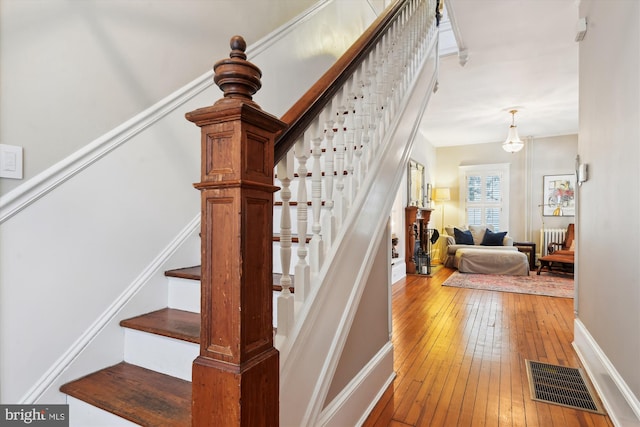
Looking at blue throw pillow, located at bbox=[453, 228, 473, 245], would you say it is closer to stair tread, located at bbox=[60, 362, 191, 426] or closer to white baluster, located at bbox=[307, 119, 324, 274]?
white baluster, located at bbox=[307, 119, 324, 274]

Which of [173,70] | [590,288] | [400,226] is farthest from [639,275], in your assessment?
[400,226]

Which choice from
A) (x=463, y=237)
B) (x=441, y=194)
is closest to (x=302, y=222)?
(x=463, y=237)

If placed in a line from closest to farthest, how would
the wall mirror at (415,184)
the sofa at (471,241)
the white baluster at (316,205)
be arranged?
the white baluster at (316,205), the wall mirror at (415,184), the sofa at (471,241)

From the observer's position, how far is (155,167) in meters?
1.80

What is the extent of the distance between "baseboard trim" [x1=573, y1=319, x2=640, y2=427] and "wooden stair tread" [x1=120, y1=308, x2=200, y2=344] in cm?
190

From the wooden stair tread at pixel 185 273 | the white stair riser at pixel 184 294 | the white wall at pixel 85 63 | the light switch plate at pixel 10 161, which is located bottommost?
the white stair riser at pixel 184 294

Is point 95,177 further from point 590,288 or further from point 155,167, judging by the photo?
point 590,288

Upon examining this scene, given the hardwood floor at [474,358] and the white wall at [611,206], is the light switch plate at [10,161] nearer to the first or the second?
the hardwood floor at [474,358]

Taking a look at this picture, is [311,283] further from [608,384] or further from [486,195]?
[486,195]

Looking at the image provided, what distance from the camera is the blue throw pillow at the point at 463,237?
7.43 meters

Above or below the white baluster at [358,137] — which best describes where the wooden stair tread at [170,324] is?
below

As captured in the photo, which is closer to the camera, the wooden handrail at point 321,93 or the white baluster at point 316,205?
the wooden handrail at point 321,93

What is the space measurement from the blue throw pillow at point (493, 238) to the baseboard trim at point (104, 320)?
272 inches

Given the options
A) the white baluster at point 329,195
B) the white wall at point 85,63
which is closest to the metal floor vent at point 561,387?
the white baluster at point 329,195
